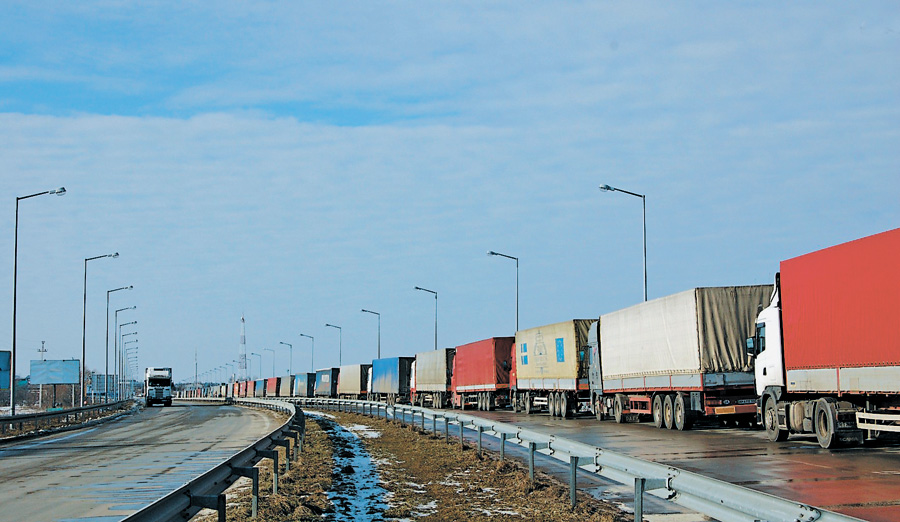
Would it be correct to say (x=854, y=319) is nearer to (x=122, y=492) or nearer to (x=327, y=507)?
(x=327, y=507)

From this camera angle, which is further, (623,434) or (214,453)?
(623,434)

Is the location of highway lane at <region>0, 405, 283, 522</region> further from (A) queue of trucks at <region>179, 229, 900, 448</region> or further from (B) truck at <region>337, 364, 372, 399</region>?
(B) truck at <region>337, 364, 372, 399</region>

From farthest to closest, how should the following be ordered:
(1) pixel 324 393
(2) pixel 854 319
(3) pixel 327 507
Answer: (1) pixel 324 393, (2) pixel 854 319, (3) pixel 327 507

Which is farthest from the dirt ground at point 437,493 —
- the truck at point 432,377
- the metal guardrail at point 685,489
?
the truck at point 432,377

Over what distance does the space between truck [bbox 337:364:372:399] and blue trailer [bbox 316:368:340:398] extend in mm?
1018

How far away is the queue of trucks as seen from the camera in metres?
17.3

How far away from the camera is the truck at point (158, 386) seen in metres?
87.8

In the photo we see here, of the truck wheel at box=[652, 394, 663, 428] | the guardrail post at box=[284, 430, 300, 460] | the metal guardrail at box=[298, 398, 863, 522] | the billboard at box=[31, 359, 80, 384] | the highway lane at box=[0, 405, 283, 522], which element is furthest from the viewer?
the billboard at box=[31, 359, 80, 384]

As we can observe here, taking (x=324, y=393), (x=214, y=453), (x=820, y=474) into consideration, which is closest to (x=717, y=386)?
(x=820, y=474)

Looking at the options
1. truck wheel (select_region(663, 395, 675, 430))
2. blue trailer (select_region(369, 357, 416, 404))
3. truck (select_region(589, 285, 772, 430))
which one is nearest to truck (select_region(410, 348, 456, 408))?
blue trailer (select_region(369, 357, 416, 404))

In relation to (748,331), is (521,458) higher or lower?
lower

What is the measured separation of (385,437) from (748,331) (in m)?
10.6

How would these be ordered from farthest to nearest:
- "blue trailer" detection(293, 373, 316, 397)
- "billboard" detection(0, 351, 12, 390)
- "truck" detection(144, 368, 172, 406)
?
"blue trailer" detection(293, 373, 316, 397), "truck" detection(144, 368, 172, 406), "billboard" detection(0, 351, 12, 390)

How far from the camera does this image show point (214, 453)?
23125 mm
